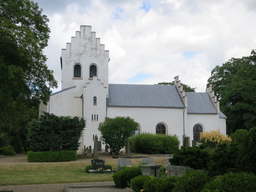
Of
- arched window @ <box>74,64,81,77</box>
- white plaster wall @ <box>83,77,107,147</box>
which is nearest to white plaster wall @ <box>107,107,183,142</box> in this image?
white plaster wall @ <box>83,77,107,147</box>

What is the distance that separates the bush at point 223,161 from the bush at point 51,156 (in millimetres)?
15178

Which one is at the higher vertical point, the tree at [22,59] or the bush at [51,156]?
the tree at [22,59]

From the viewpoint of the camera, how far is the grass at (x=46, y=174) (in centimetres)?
1300

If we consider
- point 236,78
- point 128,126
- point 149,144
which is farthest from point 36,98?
point 236,78

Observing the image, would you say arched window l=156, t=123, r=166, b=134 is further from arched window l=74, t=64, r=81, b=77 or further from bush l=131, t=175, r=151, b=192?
bush l=131, t=175, r=151, b=192

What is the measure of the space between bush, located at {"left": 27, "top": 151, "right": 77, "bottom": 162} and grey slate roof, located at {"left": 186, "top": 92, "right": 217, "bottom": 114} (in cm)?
1897

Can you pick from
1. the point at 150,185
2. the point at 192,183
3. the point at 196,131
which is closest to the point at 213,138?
the point at 196,131

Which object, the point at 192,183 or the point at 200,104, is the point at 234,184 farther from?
the point at 200,104

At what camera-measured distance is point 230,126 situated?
42.2 metres

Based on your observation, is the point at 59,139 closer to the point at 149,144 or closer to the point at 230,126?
the point at 149,144

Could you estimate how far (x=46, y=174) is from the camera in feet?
50.0

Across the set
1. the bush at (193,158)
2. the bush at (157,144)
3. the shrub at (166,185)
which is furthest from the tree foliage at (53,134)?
the shrub at (166,185)

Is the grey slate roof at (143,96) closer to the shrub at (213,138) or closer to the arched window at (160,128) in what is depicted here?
the arched window at (160,128)

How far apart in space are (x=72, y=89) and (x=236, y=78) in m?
24.6
